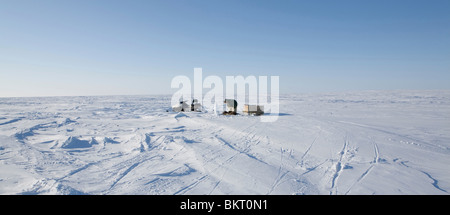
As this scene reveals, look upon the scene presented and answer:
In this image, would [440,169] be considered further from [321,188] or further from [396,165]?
[321,188]

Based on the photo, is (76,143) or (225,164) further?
(76,143)

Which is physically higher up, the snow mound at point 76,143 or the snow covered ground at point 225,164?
the snow mound at point 76,143

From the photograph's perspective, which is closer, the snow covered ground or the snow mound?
the snow covered ground

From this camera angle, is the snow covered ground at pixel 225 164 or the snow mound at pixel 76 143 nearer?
the snow covered ground at pixel 225 164

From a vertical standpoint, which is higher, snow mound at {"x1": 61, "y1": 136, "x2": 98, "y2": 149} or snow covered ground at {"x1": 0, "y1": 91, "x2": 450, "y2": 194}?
snow mound at {"x1": 61, "y1": 136, "x2": 98, "y2": 149}

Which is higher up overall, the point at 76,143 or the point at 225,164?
the point at 76,143
